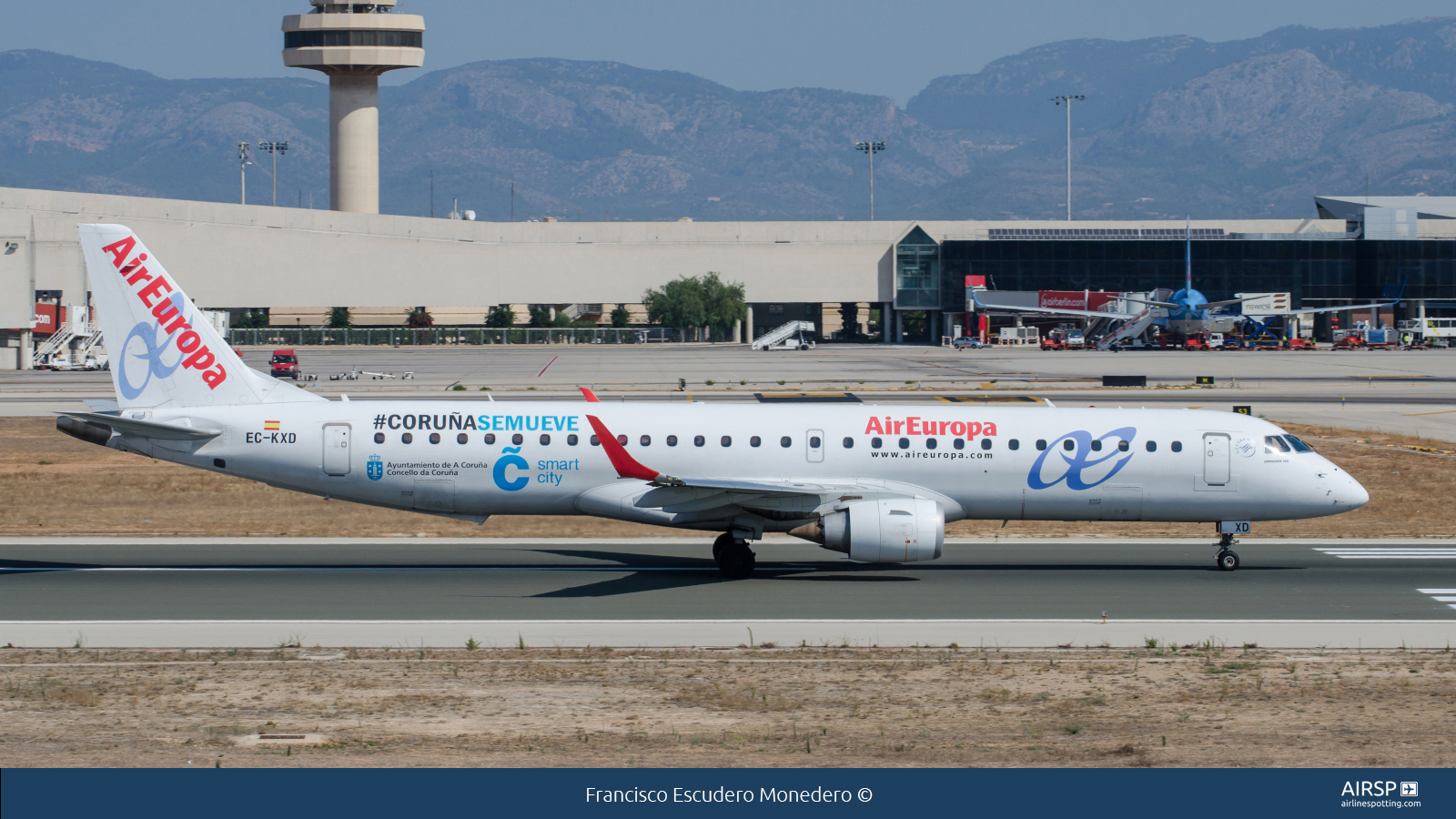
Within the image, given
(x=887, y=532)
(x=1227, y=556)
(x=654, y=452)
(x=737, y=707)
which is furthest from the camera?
(x=1227, y=556)

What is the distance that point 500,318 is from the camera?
169500 mm

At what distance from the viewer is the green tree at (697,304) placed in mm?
168500

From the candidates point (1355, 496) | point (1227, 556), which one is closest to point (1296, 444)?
point (1355, 496)

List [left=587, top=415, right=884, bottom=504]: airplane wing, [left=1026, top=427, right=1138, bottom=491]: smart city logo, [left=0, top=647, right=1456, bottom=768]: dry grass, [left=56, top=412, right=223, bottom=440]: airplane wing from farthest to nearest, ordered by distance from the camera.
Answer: [left=1026, top=427, right=1138, bottom=491]: smart city logo < [left=56, top=412, right=223, bottom=440]: airplane wing < [left=587, top=415, right=884, bottom=504]: airplane wing < [left=0, top=647, right=1456, bottom=768]: dry grass

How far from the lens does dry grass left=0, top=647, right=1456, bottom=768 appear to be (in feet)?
49.4

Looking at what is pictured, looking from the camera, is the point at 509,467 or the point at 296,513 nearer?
the point at 509,467

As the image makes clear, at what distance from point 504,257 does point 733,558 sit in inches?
6028

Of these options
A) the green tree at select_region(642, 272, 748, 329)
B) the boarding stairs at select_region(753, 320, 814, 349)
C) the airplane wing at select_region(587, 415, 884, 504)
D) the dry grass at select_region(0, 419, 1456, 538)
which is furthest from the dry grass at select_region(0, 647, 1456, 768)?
the green tree at select_region(642, 272, 748, 329)

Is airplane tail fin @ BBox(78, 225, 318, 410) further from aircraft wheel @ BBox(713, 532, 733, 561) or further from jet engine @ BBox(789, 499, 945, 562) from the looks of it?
jet engine @ BBox(789, 499, 945, 562)

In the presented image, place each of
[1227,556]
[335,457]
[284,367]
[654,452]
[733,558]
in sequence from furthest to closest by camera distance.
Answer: [284,367] < [1227,556] < [654,452] < [733,558] < [335,457]

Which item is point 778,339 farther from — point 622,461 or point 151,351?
point 622,461

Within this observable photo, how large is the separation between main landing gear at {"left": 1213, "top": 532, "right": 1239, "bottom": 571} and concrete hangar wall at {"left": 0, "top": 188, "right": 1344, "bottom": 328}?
137 metres
